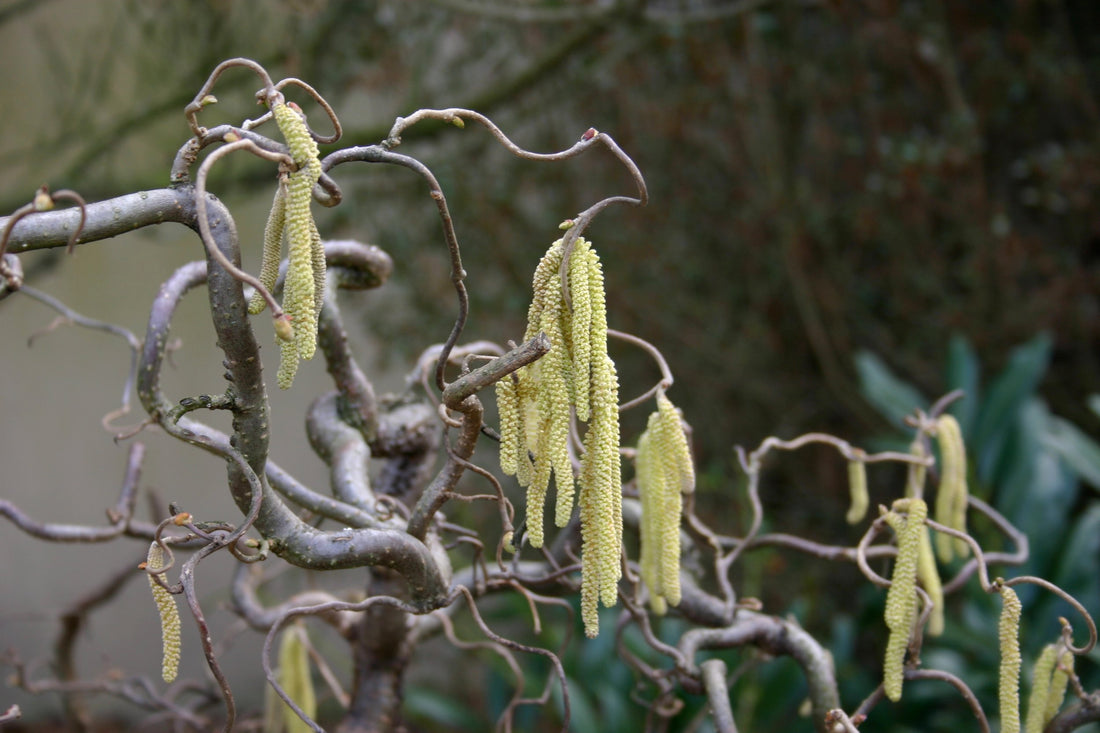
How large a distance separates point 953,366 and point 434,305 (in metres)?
1.50

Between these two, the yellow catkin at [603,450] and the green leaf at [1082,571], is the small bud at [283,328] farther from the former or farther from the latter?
the green leaf at [1082,571]

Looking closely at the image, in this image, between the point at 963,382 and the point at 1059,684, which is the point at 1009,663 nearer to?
the point at 1059,684

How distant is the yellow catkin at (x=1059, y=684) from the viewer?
0.79 meters

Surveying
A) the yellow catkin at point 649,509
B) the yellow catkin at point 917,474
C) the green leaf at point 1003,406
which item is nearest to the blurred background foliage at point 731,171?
the green leaf at point 1003,406

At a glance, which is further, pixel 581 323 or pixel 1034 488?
pixel 1034 488

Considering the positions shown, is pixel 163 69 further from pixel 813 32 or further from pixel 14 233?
pixel 14 233

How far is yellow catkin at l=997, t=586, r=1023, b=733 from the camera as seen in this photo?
740 millimetres

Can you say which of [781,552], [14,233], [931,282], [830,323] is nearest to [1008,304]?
[931,282]

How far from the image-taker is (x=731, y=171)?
2.83 meters

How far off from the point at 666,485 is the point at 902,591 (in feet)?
0.70

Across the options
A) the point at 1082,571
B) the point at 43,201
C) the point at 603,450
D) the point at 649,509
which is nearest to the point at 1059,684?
the point at 649,509

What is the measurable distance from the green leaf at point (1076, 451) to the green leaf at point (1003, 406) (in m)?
0.08

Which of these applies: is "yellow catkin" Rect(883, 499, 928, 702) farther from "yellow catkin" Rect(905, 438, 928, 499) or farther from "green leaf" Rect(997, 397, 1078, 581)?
"green leaf" Rect(997, 397, 1078, 581)

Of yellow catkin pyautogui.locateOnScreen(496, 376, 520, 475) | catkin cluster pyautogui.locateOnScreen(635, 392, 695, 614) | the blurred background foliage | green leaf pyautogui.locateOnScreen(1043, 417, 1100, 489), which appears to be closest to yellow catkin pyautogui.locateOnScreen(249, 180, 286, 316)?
yellow catkin pyautogui.locateOnScreen(496, 376, 520, 475)
